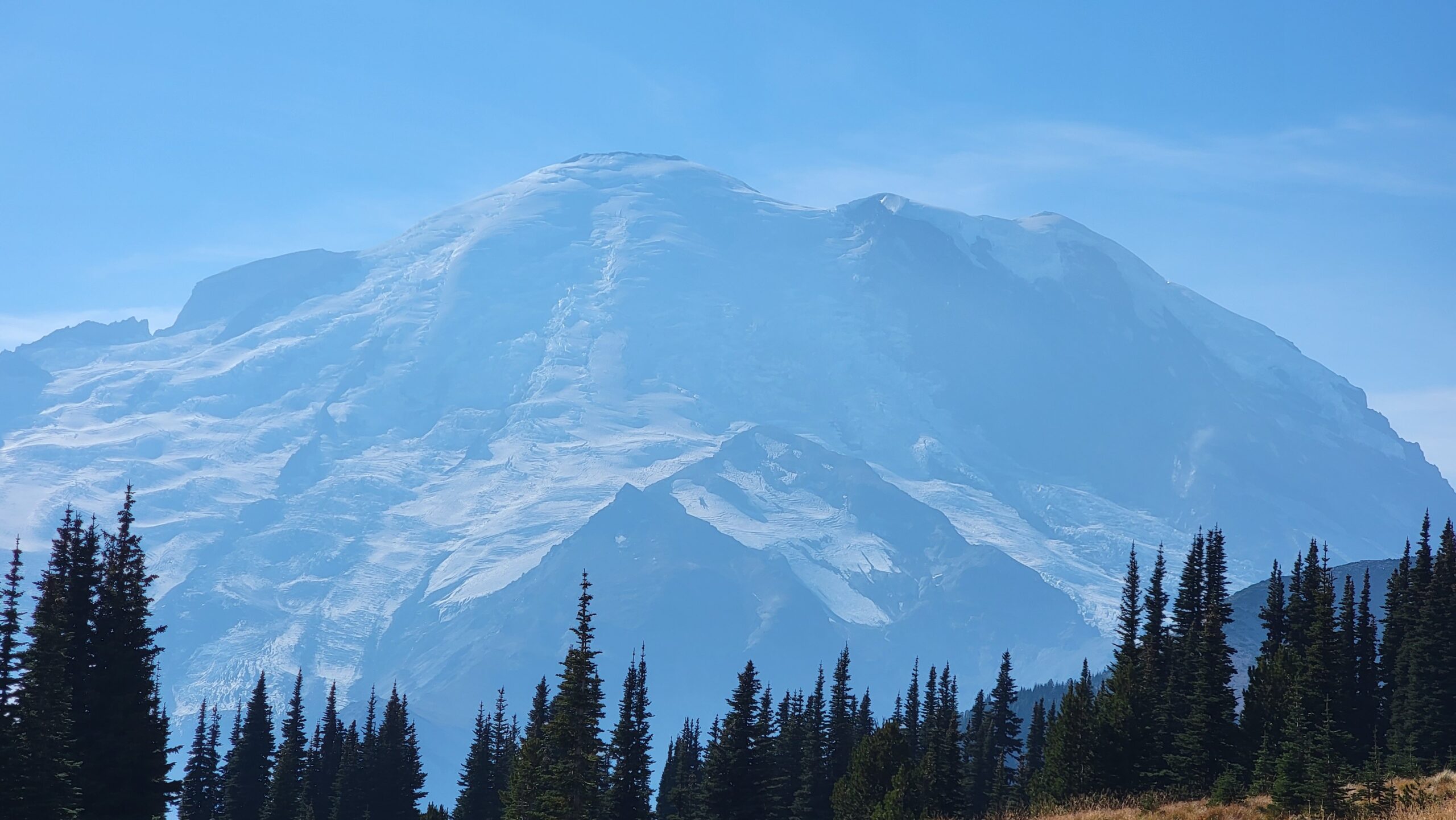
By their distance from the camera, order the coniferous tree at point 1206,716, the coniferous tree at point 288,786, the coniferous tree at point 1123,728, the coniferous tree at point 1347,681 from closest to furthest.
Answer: the coniferous tree at point 1206,716
the coniferous tree at point 1123,728
the coniferous tree at point 1347,681
the coniferous tree at point 288,786

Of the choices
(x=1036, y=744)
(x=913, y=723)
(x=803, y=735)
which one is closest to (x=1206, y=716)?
(x=803, y=735)

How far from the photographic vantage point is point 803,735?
4080 inches

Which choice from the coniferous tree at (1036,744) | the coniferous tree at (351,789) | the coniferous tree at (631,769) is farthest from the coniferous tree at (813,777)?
the coniferous tree at (351,789)

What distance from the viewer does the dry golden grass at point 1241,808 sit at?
28672 mm

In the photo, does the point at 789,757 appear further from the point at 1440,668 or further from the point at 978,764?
the point at 1440,668

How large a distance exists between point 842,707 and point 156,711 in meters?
61.2

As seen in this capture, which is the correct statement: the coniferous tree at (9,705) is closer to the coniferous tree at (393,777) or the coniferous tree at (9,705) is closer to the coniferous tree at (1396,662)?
the coniferous tree at (393,777)

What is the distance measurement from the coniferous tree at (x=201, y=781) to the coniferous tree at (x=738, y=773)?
44.7m

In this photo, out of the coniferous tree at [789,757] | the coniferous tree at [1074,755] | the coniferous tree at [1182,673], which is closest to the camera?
the coniferous tree at [1074,755]

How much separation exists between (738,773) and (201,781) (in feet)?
175

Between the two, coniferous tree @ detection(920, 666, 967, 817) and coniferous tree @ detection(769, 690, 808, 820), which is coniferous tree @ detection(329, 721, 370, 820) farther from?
coniferous tree @ detection(920, 666, 967, 817)

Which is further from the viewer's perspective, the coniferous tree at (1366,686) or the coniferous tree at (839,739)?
the coniferous tree at (839,739)

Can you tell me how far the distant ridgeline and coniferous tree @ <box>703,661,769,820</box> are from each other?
0.38 ft

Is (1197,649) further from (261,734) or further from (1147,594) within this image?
(261,734)
